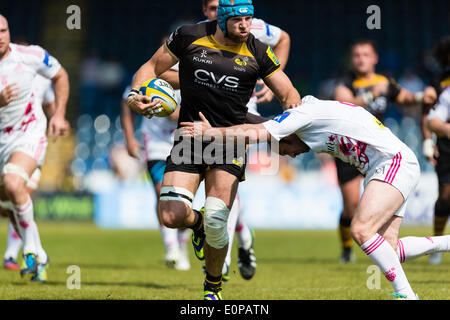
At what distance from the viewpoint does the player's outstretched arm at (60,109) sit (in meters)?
7.87

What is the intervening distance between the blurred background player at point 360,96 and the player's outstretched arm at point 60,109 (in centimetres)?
350

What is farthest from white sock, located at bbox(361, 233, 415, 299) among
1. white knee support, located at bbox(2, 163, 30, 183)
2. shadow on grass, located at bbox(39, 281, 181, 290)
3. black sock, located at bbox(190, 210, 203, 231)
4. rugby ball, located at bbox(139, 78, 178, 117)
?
white knee support, located at bbox(2, 163, 30, 183)

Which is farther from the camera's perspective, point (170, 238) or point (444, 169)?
point (170, 238)

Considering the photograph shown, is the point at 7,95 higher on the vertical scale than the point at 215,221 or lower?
higher

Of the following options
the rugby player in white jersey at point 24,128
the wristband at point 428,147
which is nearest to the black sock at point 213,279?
the rugby player in white jersey at point 24,128

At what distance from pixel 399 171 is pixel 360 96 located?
391 centimetres

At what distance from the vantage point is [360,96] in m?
9.60

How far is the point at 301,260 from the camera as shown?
10734 mm

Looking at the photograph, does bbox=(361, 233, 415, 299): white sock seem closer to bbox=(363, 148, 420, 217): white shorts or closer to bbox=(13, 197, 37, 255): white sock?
bbox=(363, 148, 420, 217): white shorts

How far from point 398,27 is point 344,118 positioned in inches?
841

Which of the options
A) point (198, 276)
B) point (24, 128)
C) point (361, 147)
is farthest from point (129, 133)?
point (361, 147)

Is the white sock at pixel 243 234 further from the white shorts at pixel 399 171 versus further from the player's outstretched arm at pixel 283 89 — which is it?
the white shorts at pixel 399 171

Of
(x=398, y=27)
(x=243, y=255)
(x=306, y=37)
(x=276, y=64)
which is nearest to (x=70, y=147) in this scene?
(x=306, y=37)

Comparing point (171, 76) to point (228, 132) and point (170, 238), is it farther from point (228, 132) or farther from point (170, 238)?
point (170, 238)
